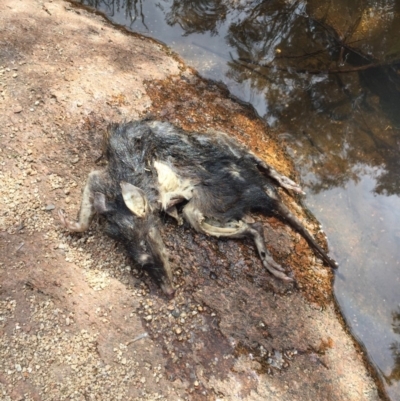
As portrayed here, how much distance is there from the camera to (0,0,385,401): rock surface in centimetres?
349

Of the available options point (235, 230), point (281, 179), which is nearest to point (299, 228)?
Result: point (281, 179)

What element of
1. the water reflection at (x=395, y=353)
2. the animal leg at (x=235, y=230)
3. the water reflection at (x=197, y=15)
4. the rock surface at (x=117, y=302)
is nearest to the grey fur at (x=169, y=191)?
the animal leg at (x=235, y=230)

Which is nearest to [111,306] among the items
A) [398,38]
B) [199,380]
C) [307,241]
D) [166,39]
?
[199,380]

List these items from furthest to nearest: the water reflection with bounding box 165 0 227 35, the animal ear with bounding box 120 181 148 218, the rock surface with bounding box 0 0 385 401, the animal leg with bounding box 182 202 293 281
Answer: the water reflection with bounding box 165 0 227 35, the animal leg with bounding box 182 202 293 281, the animal ear with bounding box 120 181 148 218, the rock surface with bounding box 0 0 385 401

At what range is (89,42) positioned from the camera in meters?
5.70

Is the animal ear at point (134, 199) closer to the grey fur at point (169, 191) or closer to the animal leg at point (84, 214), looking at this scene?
the grey fur at point (169, 191)

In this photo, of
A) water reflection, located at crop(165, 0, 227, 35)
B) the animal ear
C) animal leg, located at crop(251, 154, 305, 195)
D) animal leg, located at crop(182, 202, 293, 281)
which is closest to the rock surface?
animal leg, located at crop(182, 202, 293, 281)

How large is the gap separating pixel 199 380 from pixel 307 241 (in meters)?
1.92

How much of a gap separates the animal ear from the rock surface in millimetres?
385

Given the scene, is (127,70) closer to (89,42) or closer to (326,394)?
(89,42)

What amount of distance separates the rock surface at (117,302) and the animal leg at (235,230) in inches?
3.7

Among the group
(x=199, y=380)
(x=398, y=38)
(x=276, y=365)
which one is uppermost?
(x=398, y=38)

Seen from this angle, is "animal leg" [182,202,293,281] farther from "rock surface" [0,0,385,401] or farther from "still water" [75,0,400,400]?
"still water" [75,0,400,400]

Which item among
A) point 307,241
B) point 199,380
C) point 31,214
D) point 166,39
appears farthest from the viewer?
point 166,39
